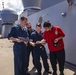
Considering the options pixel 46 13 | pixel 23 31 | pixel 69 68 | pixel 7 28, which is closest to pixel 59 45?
pixel 23 31

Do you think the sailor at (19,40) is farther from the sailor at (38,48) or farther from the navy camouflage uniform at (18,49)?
the sailor at (38,48)

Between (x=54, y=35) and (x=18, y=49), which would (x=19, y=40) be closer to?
(x=18, y=49)

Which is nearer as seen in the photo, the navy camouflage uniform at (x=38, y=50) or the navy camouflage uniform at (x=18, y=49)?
the navy camouflage uniform at (x=18, y=49)

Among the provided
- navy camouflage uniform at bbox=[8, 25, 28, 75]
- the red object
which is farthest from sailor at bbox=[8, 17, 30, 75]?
the red object

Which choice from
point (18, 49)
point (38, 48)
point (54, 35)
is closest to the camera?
point (18, 49)

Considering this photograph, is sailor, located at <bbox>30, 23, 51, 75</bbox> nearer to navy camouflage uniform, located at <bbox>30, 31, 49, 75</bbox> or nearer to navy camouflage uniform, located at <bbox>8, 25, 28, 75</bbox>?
navy camouflage uniform, located at <bbox>30, 31, 49, 75</bbox>

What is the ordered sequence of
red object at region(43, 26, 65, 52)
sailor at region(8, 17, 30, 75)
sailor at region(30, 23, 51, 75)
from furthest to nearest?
sailor at region(30, 23, 51, 75) < red object at region(43, 26, 65, 52) < sailor at region(8, 17, 30, 75)

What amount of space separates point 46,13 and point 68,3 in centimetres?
347

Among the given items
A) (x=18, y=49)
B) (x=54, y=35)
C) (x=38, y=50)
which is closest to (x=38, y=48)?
(x=38, y=50)

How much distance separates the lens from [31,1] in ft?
103

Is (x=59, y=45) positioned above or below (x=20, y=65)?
above

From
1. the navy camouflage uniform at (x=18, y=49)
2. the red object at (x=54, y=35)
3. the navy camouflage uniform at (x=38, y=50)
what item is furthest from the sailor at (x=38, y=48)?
the navy camouflage uniform at (x=18, y=49)

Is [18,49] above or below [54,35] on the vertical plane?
below

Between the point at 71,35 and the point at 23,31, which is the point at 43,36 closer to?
the point at 23,31
